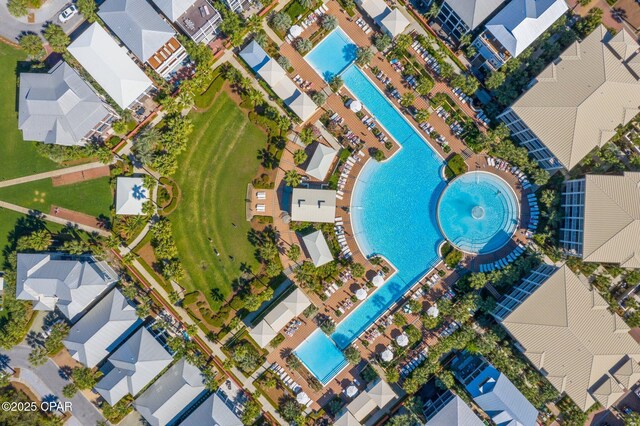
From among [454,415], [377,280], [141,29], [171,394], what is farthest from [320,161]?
[171,394]

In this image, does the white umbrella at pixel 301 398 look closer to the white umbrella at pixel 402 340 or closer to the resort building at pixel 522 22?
the white umbrella at pixel 402 340

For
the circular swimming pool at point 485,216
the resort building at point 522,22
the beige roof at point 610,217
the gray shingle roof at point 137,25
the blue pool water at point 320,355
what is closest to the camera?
the beige roof at point 610,217

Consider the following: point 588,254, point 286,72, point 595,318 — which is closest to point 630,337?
point 595,318

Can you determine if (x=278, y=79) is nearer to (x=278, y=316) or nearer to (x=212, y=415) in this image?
(x=278, y=316)

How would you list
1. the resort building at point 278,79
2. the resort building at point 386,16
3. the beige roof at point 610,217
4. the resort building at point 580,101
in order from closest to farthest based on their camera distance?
the resort building at point 580,101 < the beige roof at point 610,217 < the resort building at point 386,16 < the resort building at point 278,79

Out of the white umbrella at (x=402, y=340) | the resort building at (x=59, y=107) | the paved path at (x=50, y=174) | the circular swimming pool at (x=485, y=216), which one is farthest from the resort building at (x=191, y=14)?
the white umbrella at (x=402, y=340)

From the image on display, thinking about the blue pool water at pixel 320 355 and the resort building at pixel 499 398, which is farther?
the blue pool water at pixel 320 355
